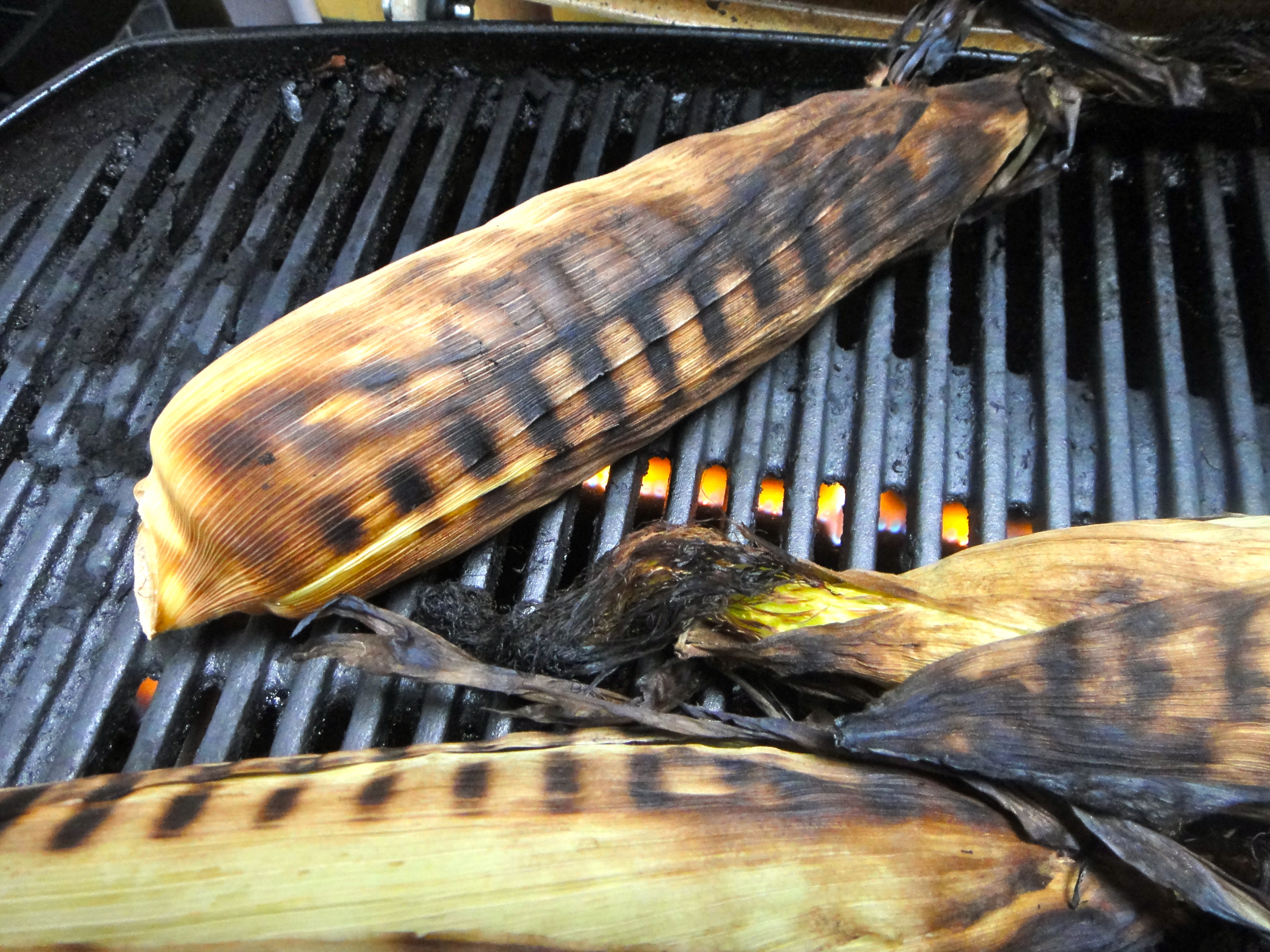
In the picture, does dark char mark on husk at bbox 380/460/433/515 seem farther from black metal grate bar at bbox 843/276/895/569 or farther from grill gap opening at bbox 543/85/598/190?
grill gap opening at bbox 543/85/598/190

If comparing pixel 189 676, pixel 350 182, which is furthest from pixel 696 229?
pixel 189 676

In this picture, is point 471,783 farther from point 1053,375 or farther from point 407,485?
point 1053,375

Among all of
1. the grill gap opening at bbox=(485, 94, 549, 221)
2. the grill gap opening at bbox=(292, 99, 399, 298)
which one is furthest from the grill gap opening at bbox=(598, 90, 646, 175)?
the grill gap opening at bbox=(292, 99, 399, 298)

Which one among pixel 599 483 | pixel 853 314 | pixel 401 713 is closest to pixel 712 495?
pixel 599 483

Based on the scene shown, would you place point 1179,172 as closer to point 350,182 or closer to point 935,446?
point 935,446

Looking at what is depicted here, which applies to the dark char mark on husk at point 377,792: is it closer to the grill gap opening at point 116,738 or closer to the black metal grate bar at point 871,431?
the grill gap opening at point 116,738
